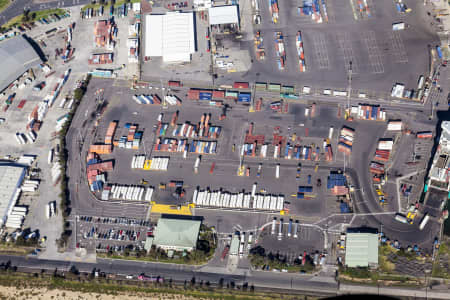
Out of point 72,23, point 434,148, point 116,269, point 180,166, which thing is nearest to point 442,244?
point 434,148

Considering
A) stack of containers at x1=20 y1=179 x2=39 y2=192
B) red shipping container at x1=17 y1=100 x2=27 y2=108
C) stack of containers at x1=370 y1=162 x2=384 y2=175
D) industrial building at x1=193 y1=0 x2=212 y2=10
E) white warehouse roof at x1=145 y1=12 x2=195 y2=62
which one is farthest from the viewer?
industrial building at x1=193 y1=0 x2=212 y2=10

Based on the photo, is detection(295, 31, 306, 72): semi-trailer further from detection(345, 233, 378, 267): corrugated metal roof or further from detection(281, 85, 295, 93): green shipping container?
detection(345, 233, 378, 267): corrugated metal roof

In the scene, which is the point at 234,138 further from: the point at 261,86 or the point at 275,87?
the point at 275,87

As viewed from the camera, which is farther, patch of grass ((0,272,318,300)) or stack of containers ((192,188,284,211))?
stack of containers ((192,188,284,211))

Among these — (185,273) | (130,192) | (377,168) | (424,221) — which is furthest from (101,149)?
(424,221)

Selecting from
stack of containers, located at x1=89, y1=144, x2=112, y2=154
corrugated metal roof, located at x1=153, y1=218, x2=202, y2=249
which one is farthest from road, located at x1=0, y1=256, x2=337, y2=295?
stack of containers, located at x1=89, y1=144, x2=112, y2=154

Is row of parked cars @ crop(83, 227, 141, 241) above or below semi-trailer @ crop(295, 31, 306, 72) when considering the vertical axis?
below
